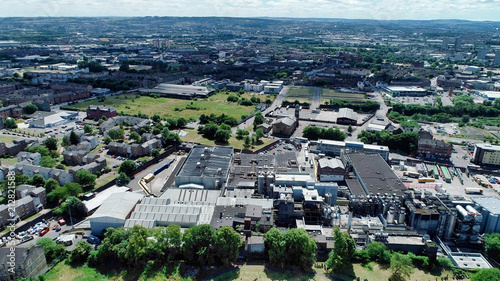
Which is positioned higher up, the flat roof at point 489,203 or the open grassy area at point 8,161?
the flat roof at point 489,203

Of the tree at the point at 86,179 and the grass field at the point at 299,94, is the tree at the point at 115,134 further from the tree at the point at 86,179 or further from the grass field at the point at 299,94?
the grass field at the point at 299,94

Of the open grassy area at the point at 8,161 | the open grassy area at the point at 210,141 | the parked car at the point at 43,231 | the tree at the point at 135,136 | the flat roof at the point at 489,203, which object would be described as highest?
the flat roof at the point at 489,203

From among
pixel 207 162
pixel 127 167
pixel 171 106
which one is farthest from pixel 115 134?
pixel 171 106

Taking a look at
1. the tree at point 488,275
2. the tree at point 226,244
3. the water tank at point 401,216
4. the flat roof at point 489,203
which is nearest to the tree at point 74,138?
the tree at point 226,244

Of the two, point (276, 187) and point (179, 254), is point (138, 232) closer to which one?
point (179, 254)

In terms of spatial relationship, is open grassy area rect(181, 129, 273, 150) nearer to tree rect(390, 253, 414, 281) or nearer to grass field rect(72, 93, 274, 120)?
grass field rect(72, 93, 274, 120)

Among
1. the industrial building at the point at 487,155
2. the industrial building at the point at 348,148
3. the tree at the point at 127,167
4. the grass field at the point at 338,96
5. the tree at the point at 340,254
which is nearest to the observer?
the tree at the point at 340,254

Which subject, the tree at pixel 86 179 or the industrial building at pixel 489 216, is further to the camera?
the tree at pixel 86 179
